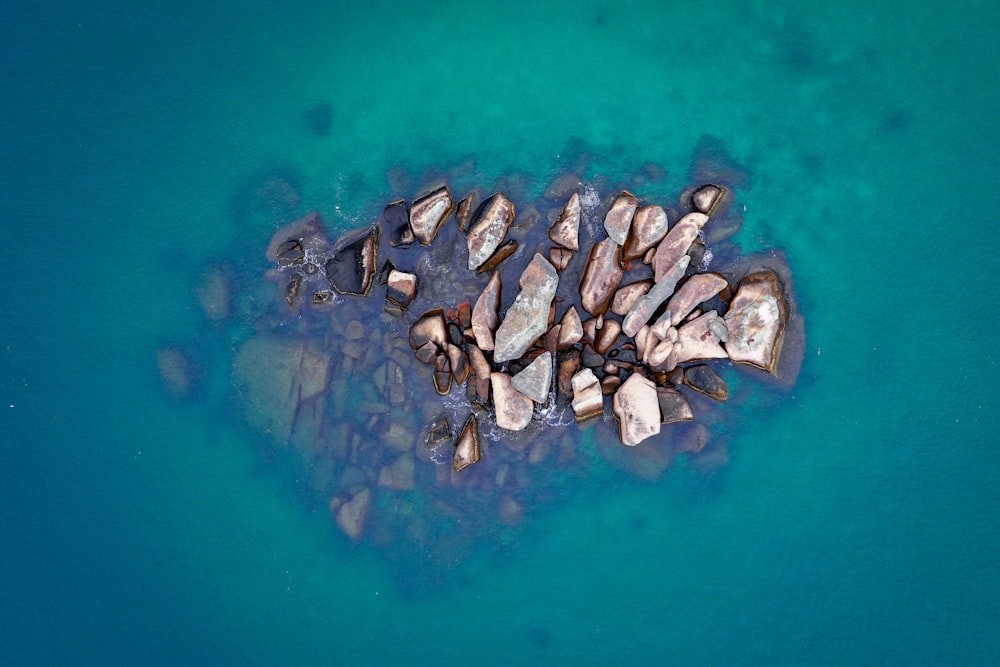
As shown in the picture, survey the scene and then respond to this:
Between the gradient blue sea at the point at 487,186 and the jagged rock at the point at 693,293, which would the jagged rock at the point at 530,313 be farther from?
the jagged rock at the point at 693,293

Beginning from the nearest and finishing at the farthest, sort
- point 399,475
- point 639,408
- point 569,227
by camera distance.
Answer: point 639,408
point 569,227
point 399,475

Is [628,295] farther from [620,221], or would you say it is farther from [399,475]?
[399,475]

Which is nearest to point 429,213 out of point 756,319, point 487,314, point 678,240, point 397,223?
point 397,223

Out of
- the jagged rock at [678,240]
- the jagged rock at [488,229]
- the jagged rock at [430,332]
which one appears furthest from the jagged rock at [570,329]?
the jagged rock at [430,332]

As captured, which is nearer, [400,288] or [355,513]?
[400,288]

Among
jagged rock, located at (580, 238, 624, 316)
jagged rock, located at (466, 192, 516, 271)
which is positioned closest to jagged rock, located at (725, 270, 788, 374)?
jagged rock, located at (580, 238, 624, 316)

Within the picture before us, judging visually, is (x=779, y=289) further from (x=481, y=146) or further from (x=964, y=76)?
(x=481, y=146)

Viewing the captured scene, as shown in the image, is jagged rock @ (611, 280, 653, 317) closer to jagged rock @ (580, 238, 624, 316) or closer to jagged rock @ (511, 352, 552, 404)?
jagged rock @ (580, 238, 624, 316)

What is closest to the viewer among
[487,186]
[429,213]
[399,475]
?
[429,213]
